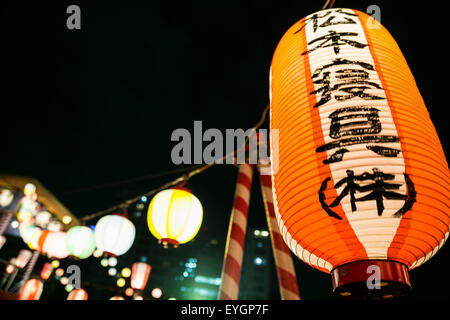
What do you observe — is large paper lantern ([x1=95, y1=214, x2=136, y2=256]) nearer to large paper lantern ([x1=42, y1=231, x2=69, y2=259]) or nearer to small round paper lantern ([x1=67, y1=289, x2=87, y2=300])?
large paper lantern ([x1=42, y1=231, x2=69, y2=259])

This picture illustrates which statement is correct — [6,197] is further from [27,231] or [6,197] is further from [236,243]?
[236,243]

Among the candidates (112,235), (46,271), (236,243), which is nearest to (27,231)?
(46,271)

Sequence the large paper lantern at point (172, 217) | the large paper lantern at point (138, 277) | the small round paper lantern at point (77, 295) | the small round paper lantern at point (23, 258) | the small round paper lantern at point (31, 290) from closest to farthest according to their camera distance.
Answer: the large paper lantern at point (172, 217), the large paper lantern at point (138, 277), the small round paper lantern at point (31, 290), the small round paper lantern at point (77, 295), the small round paper lantern at point (23, 258)

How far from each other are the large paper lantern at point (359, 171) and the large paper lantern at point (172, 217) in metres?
2.35

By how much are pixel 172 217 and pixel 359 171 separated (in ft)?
9.89

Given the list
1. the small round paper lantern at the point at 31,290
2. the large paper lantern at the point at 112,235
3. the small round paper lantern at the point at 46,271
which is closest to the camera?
the large paper lantern at the point at 112,235

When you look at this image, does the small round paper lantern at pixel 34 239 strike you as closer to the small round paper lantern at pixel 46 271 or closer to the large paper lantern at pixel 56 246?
the large paper lantern at pixel 56 246

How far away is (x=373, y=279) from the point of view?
4.59 feet

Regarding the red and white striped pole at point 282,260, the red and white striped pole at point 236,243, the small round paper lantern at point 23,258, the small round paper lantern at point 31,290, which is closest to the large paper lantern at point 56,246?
the small round paper lantern at point 31,290

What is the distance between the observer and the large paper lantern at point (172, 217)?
3.99m

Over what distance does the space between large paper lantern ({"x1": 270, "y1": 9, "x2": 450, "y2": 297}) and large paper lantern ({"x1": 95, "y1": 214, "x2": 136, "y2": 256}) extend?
4532 millimetres

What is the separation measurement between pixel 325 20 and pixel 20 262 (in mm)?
15985

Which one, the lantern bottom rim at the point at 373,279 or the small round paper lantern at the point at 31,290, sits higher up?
the small round paper lantern at the point at 31,290

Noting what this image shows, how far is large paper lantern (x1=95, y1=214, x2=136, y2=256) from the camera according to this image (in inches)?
216
